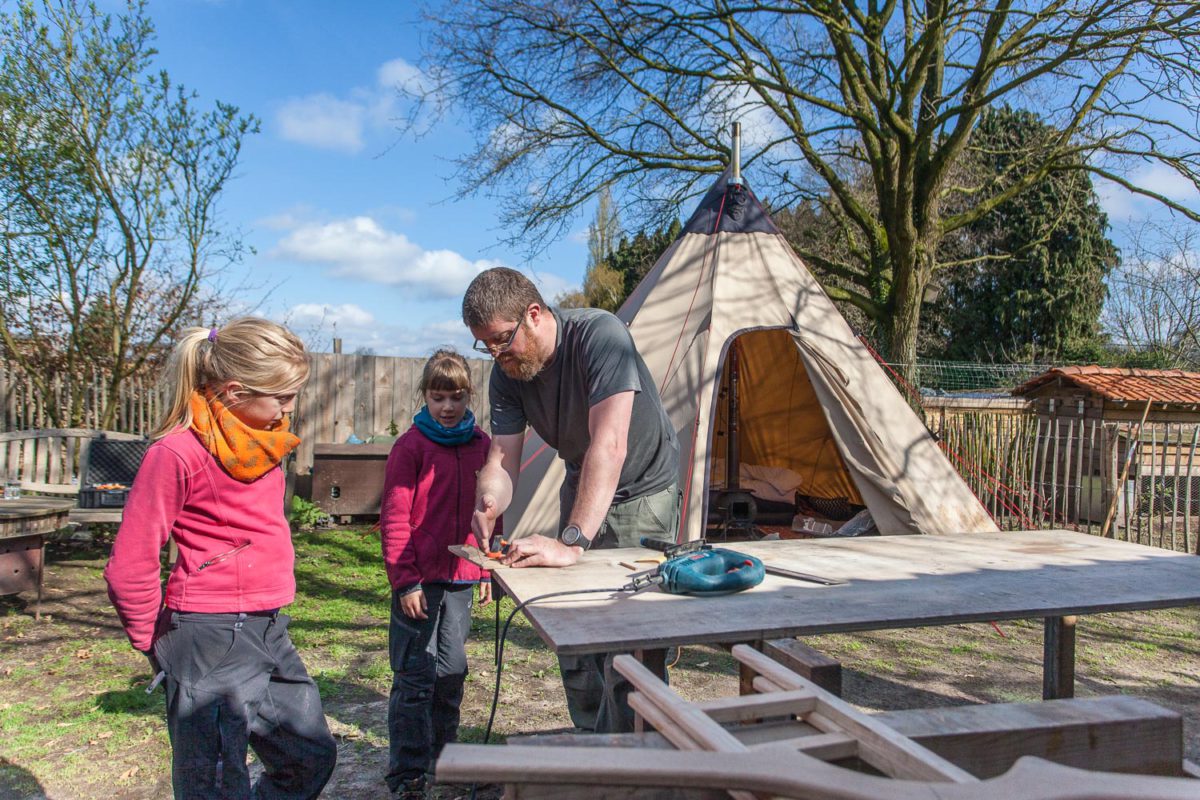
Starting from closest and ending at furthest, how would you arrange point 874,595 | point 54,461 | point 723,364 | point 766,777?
point 766,777 < point 874,595 < point 723,364 < point 54,461

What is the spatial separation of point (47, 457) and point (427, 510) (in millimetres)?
5634

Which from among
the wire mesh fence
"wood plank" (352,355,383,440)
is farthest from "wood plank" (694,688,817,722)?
the wire mesh fence

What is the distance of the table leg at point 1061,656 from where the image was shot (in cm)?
259

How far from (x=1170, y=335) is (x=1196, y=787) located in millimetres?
14419

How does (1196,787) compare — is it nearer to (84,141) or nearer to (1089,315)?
(84,141)

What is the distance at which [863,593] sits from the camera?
2000 millimetres

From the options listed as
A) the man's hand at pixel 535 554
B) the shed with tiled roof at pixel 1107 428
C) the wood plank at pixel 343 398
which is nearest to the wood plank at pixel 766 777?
the man's hand at pixel 535 554

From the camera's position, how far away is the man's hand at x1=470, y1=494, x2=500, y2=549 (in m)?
2.54

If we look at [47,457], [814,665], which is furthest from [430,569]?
[47,457]

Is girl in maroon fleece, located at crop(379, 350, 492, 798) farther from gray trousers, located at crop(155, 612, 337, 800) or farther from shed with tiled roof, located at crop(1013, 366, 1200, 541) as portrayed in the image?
shed with tiled roof, located at crop(1013, 366, 1200, 541)

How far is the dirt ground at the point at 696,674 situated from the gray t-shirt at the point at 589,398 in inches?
47.9

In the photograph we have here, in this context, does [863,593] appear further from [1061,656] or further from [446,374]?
[446,374]

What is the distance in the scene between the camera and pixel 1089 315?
21.2 metres

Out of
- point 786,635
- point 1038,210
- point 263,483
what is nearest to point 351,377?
point 263,483
